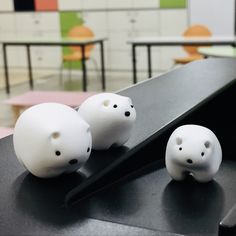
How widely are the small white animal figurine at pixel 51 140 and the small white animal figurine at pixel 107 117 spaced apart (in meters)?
0.10

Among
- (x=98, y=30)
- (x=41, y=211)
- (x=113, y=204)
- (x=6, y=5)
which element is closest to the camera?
(x=41, y=211)

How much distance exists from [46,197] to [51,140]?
0.32 ft

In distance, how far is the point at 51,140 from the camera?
0.81m

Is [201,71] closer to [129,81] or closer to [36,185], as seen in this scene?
[36,185]

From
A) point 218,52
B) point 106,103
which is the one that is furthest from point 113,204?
point 218,52

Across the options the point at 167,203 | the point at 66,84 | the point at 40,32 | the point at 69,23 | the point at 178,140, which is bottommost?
the point at 66,84

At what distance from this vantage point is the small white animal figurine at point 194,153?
92 cm

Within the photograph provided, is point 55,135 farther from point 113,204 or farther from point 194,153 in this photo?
point 194,153

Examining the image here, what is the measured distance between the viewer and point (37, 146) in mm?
824

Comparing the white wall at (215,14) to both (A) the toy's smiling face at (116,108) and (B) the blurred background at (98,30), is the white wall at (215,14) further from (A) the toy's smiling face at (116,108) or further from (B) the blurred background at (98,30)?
(A) the toy's smiling face at (116,108)

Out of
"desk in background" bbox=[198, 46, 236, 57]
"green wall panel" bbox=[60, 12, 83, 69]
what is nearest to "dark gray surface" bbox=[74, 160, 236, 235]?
"desk in background" bbox=[198, 46, 236, 57]

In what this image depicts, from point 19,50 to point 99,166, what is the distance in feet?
20.8

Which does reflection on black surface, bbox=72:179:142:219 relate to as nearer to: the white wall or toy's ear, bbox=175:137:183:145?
toy's ear, bbox=175:137:183:145

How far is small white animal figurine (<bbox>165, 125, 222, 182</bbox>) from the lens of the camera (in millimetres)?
920
